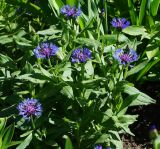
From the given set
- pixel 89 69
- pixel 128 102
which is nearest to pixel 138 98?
pixel 128 102

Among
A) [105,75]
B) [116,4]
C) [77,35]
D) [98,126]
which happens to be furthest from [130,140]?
[116,4]

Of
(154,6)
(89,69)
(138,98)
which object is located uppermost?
(154,6)

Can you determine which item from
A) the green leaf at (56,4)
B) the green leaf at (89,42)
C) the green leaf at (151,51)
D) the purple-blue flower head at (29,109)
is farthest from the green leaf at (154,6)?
the purple-blue flower head at (29,109)

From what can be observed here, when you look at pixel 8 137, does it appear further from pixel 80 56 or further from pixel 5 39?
pixel 5 39

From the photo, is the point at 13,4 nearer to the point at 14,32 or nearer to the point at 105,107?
Result: the point at 14,32

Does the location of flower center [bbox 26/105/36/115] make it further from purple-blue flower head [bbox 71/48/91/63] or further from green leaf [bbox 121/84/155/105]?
green leaf [bbox 121/84/155/105]

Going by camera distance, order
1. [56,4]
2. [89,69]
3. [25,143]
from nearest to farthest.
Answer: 1. [25,143]
2. [89,69]
3. [56,4]

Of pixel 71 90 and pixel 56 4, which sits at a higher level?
pixel 56 4
